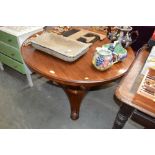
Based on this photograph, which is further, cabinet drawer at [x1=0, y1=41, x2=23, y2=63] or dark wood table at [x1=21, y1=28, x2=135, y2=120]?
cabinet drawer at [x1=0, y1=41, x2=23, y2=63]

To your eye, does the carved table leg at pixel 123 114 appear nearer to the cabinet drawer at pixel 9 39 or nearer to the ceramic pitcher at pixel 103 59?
the ceramic pitcher at pixel 103 59

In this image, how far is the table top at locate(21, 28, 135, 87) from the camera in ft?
3.08

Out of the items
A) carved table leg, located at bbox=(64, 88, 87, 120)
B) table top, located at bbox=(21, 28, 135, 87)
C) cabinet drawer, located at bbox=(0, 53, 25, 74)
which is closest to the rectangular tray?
table top, located at bbox=(21, 28, 135, 87)

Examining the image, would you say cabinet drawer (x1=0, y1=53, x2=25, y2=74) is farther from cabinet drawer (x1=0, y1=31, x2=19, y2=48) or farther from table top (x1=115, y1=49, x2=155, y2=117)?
table top (x1=115, y1=49, x2=155, y2=117)

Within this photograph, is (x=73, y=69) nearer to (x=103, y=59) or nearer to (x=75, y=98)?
(x=103, y=59)

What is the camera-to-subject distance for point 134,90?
0.73 m

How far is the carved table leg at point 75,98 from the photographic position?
4.08 ft

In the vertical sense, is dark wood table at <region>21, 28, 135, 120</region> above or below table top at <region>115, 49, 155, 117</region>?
below

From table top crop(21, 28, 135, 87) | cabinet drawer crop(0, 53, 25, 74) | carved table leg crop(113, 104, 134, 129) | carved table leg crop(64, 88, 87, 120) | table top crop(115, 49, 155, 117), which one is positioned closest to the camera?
table top crop(115, 49, 155, 117)

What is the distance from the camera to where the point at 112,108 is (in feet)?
5.01

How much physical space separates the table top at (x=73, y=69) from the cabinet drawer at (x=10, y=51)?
0.40 metres

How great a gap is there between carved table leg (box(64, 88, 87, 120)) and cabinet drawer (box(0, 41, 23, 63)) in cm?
60
